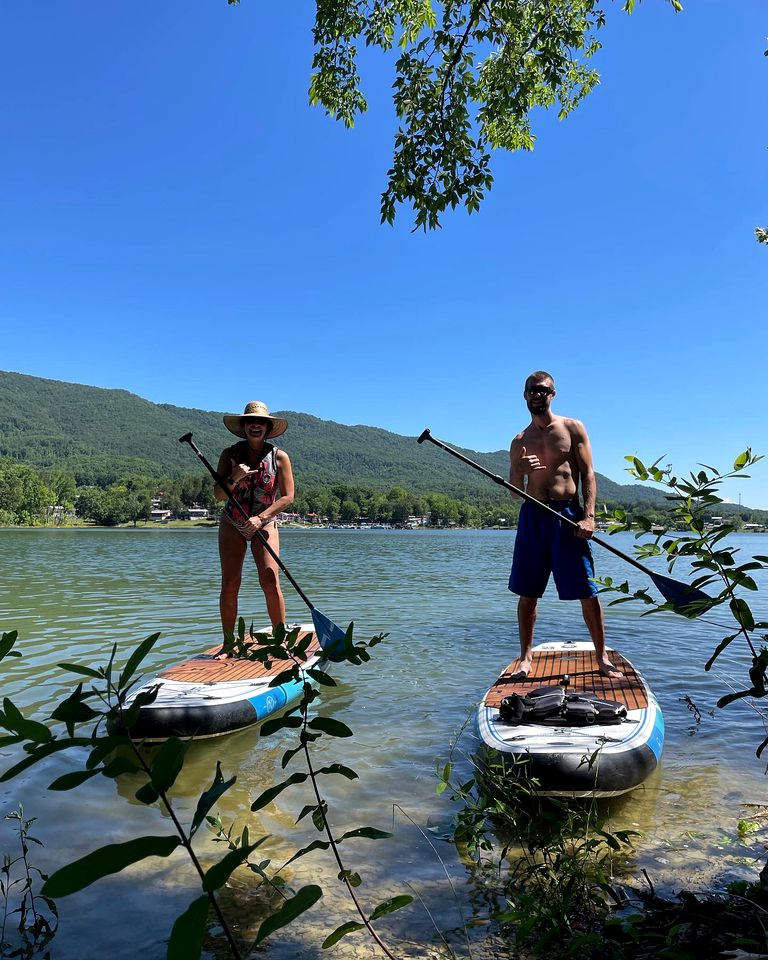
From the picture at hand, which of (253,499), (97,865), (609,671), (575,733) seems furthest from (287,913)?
(253,499)

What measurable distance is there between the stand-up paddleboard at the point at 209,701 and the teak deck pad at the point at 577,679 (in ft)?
5.76

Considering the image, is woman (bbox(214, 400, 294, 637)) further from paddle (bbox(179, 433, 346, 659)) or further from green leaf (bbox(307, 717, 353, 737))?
green leaf (bbox(307, 717, 353, 737))

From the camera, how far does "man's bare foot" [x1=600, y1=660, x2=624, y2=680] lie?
596 cm

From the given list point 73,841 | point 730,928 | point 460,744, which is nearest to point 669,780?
point 460,744

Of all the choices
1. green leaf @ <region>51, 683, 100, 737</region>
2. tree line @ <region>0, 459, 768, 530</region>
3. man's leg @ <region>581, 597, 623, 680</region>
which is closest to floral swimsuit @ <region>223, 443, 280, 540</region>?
man's leg @ <region>581, 597, 623, 680</region>

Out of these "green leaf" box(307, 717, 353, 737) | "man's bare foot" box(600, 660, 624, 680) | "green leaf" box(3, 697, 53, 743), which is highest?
"green leaf" box(3, 697, 53, 743)

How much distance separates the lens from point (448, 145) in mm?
5738

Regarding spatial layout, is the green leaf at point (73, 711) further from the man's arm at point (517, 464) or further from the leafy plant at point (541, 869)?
the man's arm at point (517, 464)

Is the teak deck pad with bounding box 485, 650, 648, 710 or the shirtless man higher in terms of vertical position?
the shirtless man

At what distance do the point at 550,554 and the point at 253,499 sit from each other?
3183 millimetres

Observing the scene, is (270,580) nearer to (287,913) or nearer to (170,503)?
(287,913)

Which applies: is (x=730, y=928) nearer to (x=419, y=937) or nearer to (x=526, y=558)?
(x=419, y=937)

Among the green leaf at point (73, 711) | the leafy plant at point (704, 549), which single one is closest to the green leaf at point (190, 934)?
the green leaf at point (73, 711)

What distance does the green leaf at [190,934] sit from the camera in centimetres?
98
